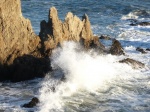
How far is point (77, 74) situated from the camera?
27344 millimetres

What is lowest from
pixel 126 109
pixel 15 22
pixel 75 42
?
pixel 126 109

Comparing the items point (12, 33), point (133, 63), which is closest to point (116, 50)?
point (133, 63)

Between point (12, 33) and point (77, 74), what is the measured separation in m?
5.48

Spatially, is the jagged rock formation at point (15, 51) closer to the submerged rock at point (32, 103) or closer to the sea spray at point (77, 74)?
the sea spray at point (77, 74)

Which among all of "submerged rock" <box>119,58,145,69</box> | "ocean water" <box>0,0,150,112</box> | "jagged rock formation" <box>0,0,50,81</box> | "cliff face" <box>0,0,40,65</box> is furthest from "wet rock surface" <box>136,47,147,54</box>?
"cliff face" <box>0,0,40,65</box>

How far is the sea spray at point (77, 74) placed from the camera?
23945mm

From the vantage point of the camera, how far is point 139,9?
60.7 meters

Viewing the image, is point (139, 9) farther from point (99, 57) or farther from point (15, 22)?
point (15, 22)

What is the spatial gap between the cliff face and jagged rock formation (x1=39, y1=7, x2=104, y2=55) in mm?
1785

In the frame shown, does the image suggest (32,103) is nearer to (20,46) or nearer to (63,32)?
(20,46)

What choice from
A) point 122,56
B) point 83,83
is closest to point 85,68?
point 83,83

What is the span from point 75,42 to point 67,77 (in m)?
5.98

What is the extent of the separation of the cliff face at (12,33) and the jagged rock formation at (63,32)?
1785mm

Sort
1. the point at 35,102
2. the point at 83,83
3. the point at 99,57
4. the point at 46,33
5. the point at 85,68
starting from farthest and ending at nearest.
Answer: the point at 99,57 < the point at 46,33 < the point at 85,68 < the point at 83,83 < the point at 35,102
